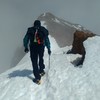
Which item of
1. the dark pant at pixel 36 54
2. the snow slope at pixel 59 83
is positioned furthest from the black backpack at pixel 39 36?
the snow slope at pixel 59 83

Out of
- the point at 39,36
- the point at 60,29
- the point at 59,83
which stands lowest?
the point at 60,29

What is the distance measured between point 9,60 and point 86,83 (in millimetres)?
76118

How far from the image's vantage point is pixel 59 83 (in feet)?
85.0

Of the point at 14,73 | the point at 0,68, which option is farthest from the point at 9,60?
the point at 14,73

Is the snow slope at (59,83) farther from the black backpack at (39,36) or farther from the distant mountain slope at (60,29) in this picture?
the distant mountain slope at (60,29)

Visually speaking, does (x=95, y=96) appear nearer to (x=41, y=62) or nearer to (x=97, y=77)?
(x=97, y=77)

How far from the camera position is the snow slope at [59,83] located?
23969mm

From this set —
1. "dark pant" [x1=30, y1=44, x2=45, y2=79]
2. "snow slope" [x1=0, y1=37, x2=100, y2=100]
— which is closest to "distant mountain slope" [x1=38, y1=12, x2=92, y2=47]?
"snow slope" [x1=0, y1=37, x2=100, y2=100]

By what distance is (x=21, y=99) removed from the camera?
80.6 feet

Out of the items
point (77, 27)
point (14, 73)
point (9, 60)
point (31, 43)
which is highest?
point (31, 43)

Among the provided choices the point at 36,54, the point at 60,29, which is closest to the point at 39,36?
the point at 36,54

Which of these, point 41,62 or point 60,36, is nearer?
point 41,62

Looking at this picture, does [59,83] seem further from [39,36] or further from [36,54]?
[39,36]

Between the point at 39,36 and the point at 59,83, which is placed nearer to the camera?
the point at 59,83
